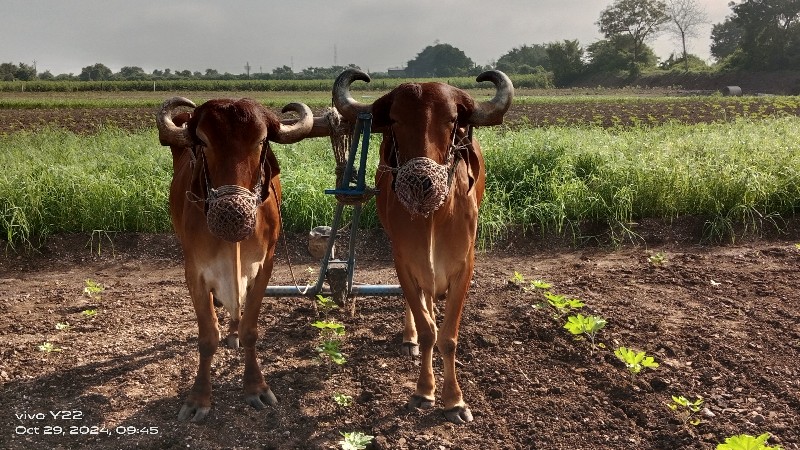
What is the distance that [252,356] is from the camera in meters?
4.51

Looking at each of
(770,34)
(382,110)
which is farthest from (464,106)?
(770,34)

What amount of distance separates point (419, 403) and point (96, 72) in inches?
3092

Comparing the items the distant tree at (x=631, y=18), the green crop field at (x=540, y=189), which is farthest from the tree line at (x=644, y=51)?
the green crop field at (x=540, y=189)

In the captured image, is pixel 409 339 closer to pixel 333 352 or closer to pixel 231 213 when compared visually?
pixel 333 352

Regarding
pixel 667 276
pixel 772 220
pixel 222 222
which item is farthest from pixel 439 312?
pixel 772 220

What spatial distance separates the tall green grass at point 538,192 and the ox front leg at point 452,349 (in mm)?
3730

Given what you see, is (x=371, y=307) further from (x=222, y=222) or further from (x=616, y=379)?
(x=222, y=222)

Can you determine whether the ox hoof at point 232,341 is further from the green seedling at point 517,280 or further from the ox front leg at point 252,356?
the green seedling at point 517,280

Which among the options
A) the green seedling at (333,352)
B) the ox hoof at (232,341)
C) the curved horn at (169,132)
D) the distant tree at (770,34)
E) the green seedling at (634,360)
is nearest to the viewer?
the curved horn at (169,132)

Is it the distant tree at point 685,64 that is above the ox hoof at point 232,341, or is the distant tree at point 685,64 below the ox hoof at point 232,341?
above

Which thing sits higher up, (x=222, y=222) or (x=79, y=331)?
(x=222, y=222)

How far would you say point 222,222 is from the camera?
3631 mm

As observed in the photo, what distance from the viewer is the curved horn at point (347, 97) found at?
4.30 metres

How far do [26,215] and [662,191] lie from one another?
26.0 feet
